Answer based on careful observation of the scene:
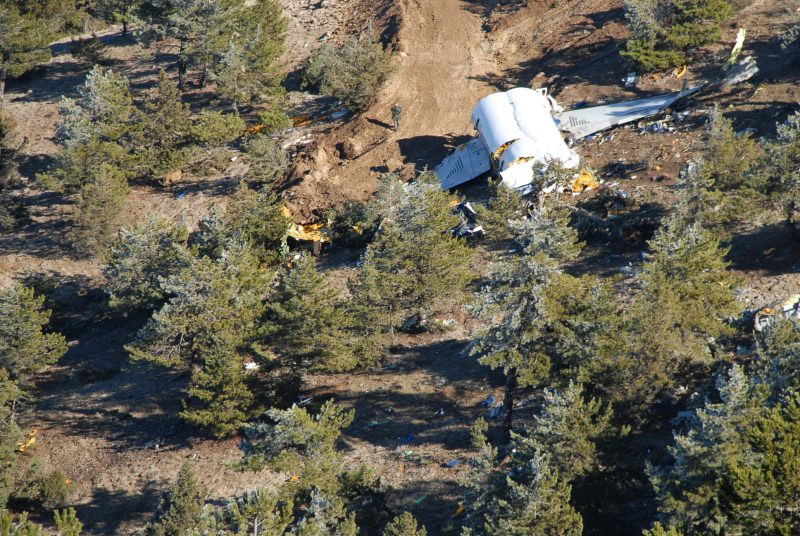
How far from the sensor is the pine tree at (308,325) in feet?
109

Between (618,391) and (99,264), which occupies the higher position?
(618,391)

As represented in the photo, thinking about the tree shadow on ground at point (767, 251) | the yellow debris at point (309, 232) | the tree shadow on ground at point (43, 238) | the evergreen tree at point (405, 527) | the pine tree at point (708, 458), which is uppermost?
the pine tree at point (708, 458)

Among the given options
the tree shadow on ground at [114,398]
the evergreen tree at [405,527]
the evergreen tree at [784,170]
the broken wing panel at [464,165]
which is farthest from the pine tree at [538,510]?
the broken wing panel at [464,165]

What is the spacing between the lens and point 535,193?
143 feet

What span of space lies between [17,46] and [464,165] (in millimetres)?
41109

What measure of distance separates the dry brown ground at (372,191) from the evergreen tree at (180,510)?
7.86 ft

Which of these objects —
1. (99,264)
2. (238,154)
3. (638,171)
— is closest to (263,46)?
(238,154)

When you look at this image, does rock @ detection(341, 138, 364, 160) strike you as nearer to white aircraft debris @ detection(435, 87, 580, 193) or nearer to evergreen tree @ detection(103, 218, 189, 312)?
white aircraft debris @ detection(435, 87, 580, 193)

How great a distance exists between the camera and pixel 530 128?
148ft

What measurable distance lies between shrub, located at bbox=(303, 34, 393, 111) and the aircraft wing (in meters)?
13.4

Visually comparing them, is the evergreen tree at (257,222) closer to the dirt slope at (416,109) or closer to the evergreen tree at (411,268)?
the dirt slope at (416,109)

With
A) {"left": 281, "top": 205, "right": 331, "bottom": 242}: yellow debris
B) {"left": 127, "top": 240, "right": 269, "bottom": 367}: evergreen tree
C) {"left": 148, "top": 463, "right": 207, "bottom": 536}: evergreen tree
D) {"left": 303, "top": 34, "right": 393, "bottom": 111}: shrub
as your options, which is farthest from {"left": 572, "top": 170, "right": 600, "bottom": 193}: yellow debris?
{"left": 148, "top": 463, "right": 207, "bottom": 536}: evergreen tree

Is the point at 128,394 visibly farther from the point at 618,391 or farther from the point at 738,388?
the point at 738,388

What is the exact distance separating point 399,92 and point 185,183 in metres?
16.2
